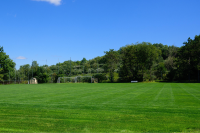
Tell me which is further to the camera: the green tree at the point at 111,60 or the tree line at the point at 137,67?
the green tree at the point at 111,60

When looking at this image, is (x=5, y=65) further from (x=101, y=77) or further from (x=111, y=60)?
(x=111, y=60)

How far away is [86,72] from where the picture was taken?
6500 centimetres

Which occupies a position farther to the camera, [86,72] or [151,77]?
[86,72]

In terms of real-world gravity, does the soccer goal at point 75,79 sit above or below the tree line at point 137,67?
below

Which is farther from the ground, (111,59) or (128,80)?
(111,59)

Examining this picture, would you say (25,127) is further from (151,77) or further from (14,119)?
(151,77)

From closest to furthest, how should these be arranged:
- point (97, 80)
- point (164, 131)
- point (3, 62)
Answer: point (164, 131), point (97, 80), point (3, 62)

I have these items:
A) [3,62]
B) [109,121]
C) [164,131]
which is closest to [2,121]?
[109,121]

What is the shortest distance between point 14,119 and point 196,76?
47.8m

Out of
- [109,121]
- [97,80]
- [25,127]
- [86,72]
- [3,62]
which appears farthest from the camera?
[86,72]

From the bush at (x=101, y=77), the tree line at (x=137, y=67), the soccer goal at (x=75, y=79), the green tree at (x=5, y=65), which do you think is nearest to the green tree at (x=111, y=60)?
the tree line at (x=137, y=67)

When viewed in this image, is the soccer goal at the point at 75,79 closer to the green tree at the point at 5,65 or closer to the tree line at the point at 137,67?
the tree line at the point at 137,67

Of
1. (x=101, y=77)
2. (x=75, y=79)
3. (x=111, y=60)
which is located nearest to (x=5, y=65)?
(x=75, y=79)

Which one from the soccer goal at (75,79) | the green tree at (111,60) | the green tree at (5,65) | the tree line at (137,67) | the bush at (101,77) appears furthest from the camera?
the green tree at (5,65)
